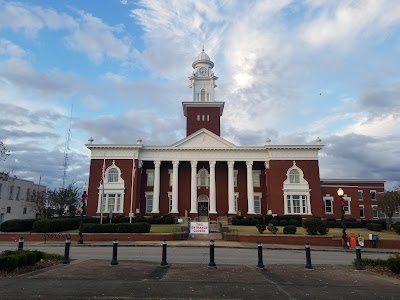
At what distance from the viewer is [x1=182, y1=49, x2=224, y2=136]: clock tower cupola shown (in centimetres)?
5950

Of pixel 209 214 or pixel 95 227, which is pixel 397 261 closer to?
pixel 95 227

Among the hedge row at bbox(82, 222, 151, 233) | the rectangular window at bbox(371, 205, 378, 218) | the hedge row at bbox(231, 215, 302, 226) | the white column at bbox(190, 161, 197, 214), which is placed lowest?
the hedge row at bbox(82, 222, 151, 233)

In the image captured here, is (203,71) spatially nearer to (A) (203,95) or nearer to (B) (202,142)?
(A) (203,95)

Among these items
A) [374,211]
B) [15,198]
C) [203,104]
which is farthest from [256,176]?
[15,198]

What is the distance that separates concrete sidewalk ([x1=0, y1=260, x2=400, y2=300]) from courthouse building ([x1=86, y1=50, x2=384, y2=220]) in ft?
122

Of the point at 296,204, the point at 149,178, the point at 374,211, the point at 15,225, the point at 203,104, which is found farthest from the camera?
the point at 374,211

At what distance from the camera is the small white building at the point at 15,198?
4956 centimetres

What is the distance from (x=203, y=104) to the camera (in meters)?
59.7

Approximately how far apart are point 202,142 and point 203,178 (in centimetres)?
615

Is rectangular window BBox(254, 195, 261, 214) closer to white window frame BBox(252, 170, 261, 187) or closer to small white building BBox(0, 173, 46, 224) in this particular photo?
white window frame BBox(252, 170, 261, 187)

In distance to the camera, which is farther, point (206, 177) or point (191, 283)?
point (206, 177)

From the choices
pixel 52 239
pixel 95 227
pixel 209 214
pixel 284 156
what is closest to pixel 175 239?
pixel 95 227

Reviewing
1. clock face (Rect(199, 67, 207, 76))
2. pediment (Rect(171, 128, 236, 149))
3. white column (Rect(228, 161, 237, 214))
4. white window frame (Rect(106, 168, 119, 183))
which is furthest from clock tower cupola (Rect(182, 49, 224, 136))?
white window frame (Rect(106, 168, 119, 183))

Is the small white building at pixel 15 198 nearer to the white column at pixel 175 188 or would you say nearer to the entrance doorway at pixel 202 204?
the white column at pixel 175 188
